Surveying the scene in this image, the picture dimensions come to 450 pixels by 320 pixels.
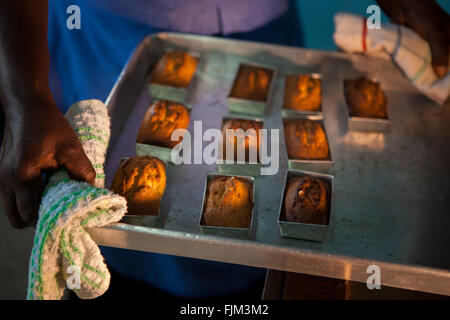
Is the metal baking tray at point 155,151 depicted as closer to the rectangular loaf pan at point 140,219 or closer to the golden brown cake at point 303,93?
the rectangular loaf pan at point 140,219

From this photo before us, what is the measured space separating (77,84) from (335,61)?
117 centimetres

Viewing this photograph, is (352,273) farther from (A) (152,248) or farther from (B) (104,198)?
(B) (104,198)

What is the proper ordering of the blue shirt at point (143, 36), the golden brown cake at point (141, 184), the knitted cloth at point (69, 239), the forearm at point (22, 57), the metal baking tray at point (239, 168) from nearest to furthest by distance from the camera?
Result: the knitted cloth at point (69, 239), the forearm at point (22, 57), the golden brown cake at point (141, 184), the metal baking tray at point (239, 168), the blue shirt at point (143, 36)

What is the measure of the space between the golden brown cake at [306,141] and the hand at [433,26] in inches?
20.8

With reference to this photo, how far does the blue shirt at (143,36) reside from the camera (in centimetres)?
172

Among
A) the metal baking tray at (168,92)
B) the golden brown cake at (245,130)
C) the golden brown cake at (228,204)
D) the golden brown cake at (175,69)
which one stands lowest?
the golden brown cake at (228,204)

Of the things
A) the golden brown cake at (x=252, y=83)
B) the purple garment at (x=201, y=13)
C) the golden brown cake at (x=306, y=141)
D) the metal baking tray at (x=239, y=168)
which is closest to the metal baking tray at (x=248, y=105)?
the golden brown cake at (x=252, y=83)

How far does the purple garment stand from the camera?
1695mm

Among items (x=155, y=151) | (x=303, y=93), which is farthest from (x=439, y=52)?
(x=155, y=151)

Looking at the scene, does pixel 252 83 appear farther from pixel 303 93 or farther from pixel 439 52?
pixel 439 52

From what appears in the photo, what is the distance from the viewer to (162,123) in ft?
4.79

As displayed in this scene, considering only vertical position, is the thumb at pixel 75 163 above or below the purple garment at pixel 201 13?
below

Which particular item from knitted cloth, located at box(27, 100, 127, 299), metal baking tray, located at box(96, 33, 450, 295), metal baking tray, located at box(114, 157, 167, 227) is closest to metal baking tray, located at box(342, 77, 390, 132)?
metal baking tray, located at box(96, 33, 450, 295)

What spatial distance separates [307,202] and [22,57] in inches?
35.6
